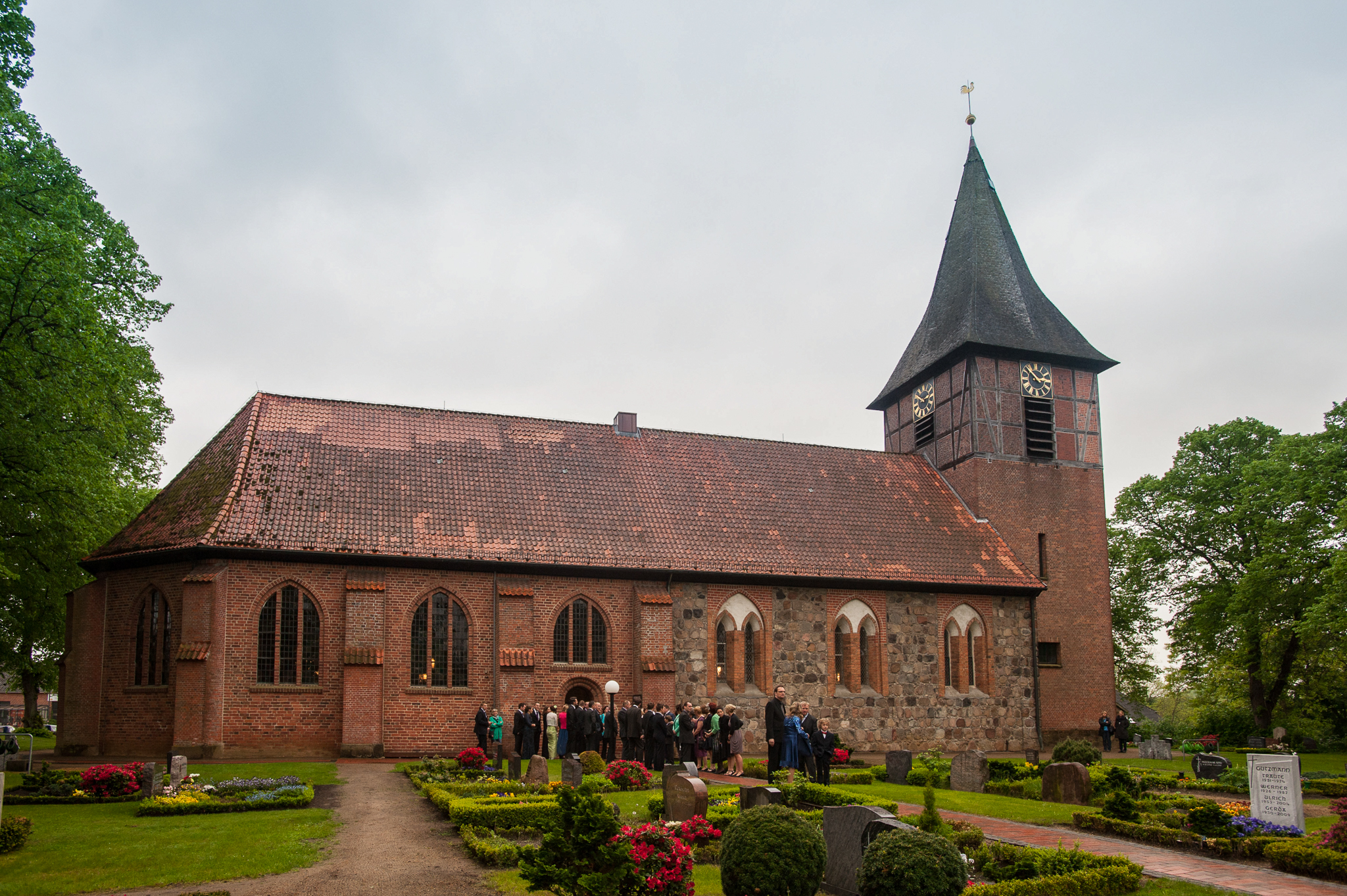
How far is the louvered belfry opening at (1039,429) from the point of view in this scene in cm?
3284

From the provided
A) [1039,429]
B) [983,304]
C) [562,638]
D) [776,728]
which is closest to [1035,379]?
[1039,429]

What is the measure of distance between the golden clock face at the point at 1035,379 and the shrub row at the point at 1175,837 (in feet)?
67.7

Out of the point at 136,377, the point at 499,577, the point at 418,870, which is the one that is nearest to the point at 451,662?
the point at 499,577

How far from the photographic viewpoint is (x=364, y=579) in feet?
77.1

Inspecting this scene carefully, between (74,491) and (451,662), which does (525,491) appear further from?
(74,491)

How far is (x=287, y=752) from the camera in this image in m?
22.1

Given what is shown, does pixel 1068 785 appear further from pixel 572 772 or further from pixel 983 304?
pixel 983 304

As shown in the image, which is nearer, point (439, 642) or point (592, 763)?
point (592, 763)

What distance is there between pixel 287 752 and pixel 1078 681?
23.1m

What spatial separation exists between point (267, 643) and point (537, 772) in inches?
374

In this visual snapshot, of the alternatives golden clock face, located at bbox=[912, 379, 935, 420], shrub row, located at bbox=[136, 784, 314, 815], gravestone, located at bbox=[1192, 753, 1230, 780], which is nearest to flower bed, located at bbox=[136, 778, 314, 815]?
shrub row, located at bbox=[136, 784, 314, 815]

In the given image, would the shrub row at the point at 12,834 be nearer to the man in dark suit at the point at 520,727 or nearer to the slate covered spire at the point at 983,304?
the man in dark suit at the point at 520,727

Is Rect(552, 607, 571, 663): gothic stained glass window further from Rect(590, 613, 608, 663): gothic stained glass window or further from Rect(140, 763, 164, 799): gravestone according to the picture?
Rect(140, 763, 164, 799): gravestone

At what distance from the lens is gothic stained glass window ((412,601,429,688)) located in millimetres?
23781
